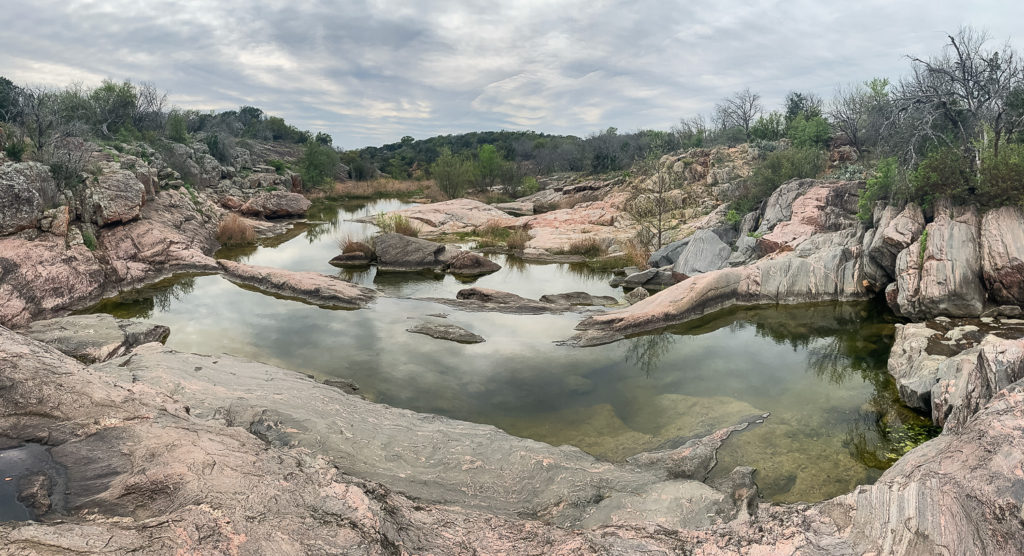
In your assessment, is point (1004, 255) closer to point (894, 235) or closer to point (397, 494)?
point (894, 235)

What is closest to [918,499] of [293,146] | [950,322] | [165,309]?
[950,322]

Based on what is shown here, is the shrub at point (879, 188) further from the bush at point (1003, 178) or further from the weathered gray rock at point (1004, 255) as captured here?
the weathered gray rock at point (1004, 255)

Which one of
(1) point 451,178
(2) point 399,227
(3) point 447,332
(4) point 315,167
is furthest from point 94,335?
(4) point 315,167

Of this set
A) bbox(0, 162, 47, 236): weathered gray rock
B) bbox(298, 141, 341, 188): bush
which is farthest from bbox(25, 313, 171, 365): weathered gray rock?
bbox(298, 141, 341, 188): bush

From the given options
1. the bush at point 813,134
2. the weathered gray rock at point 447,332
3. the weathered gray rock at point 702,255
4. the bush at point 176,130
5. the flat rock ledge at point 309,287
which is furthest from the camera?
the bush at point 176,130

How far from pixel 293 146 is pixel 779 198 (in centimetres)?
6652

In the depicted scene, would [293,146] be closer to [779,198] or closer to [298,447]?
[779,198]

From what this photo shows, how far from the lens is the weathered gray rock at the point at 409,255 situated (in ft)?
62.6

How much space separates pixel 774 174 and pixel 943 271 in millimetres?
11644

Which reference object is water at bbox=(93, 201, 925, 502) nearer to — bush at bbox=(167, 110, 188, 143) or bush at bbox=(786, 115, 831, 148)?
bush at bbox=(786, 115, 831, 148)

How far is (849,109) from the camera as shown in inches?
1217

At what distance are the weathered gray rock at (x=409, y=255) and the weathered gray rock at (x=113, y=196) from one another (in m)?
8.12

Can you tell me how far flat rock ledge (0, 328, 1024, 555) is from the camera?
11.6ft

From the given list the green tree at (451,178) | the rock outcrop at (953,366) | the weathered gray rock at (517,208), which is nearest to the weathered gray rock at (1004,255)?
the rock outcrop at (953,366)
